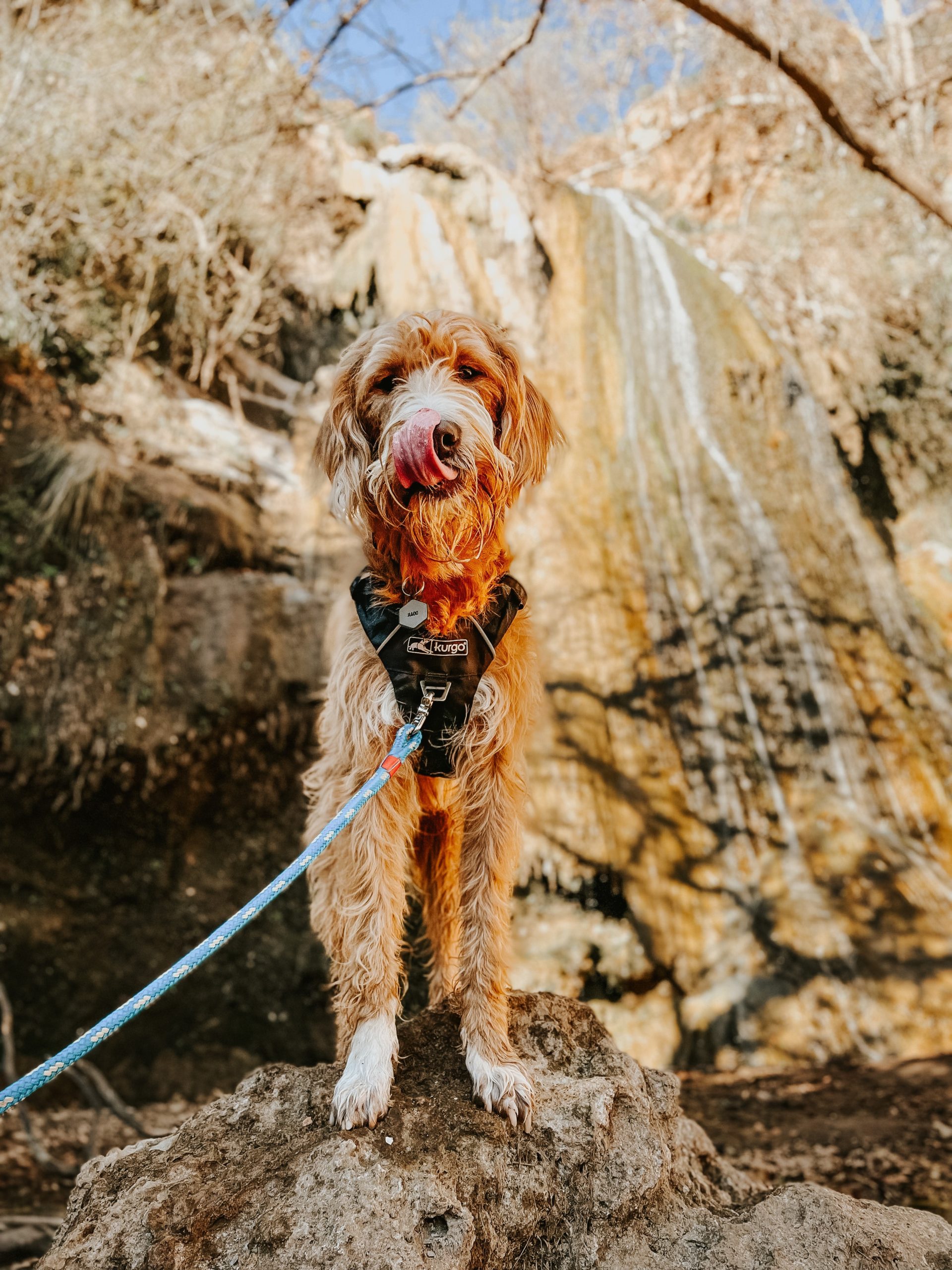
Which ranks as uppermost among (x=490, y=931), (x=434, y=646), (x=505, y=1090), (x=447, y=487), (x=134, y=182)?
(x=134, y=182)

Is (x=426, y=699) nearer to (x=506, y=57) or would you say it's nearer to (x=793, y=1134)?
(x=793, y=1134)

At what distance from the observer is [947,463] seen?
10.3 meters

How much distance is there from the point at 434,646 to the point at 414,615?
0.34 feet

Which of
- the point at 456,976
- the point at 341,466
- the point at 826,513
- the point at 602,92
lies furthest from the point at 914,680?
the point at 602,92

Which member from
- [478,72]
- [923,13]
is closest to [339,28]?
[478,72]

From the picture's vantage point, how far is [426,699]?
2064mm

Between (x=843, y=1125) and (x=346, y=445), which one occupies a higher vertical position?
(x=346, y=445)

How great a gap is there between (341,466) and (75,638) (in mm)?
3910

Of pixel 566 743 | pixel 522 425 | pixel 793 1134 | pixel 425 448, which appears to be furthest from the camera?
pixel 566 743

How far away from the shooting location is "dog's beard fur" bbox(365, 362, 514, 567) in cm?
190

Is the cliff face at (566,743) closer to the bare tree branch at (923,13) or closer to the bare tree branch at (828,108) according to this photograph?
the bare tree branch at (828,108)

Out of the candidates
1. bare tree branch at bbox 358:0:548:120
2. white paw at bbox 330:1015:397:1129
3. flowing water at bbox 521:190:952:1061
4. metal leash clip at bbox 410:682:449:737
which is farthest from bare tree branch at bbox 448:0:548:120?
white paw at bbox 330:1015:397:1129

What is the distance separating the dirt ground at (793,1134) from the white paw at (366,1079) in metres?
2.09

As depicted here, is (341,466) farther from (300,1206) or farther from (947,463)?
(947,463)
